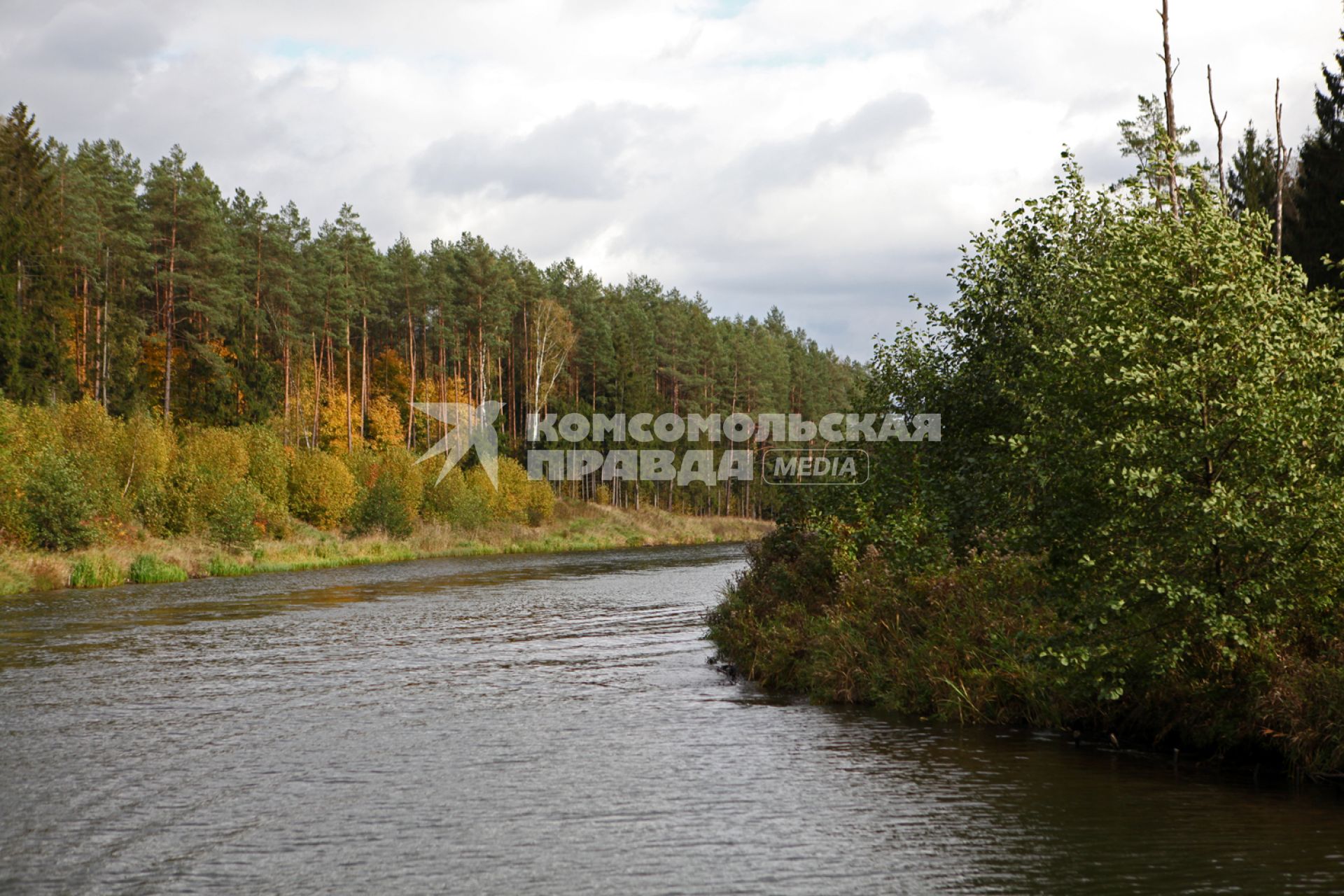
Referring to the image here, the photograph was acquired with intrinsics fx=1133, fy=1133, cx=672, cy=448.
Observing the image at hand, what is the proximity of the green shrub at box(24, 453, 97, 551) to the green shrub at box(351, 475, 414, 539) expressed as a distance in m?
19.5

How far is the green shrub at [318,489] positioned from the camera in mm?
59688

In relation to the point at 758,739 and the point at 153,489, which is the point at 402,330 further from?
the point at 758,739

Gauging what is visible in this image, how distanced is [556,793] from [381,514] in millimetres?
50510

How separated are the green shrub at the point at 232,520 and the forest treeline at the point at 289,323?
10.1 metres

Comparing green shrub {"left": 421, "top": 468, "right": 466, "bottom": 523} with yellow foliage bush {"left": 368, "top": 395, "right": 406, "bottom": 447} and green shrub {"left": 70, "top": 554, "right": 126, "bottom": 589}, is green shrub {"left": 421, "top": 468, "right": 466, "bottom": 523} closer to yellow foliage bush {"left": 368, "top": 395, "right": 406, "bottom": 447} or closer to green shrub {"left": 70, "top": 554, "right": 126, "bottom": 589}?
A: yellow foliage bush {"left": 368, "top": 395, "right": 406, "bottom": 447}

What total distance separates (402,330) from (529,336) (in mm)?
9995

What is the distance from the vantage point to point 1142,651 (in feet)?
46.1

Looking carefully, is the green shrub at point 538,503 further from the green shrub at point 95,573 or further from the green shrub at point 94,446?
the green shrub at point 95,573

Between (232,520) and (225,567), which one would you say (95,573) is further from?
(232,520)

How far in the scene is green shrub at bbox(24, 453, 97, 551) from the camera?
136 feet

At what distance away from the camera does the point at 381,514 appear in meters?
→ 62.3

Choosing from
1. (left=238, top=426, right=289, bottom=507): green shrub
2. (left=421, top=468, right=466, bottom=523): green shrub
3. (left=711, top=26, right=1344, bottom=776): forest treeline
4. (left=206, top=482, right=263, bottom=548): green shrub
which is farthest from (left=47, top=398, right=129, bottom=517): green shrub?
(left=711, top=26, right=1344, bottom=776): forest treeline

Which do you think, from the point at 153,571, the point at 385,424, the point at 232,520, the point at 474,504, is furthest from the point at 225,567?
the point at 385,424

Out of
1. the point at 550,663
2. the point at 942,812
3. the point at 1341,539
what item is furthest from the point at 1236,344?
the point at 550,663
